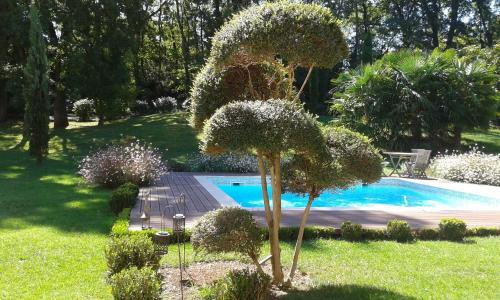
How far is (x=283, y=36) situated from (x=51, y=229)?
16.6ft

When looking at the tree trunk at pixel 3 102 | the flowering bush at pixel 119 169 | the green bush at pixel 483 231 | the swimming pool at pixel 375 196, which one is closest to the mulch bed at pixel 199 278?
the green bush at pixel 483 231

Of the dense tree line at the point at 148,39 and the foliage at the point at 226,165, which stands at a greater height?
the dense tree line at the point at 148,39

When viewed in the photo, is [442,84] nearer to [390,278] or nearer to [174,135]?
[174,135]

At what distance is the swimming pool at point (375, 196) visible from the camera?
11.7m

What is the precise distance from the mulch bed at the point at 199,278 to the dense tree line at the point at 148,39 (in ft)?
54.0

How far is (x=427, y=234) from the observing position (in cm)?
736

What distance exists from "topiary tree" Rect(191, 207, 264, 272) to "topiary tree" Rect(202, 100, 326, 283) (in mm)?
680

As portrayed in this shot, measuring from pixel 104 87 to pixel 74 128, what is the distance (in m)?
3.55

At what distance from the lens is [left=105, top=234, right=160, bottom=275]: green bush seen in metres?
4.94

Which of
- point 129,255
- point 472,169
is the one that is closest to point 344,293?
point 129,255

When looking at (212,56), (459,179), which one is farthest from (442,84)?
(212,56)

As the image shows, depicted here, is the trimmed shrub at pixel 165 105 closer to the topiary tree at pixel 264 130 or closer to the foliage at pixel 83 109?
the foliage at pixel 83 109

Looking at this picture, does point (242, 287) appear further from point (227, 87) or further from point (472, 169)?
point (472, 169)

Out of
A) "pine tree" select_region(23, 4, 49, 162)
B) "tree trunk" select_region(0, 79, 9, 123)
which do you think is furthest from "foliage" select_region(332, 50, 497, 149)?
"tree trunk" select_region(0, 79, 9, 123)
